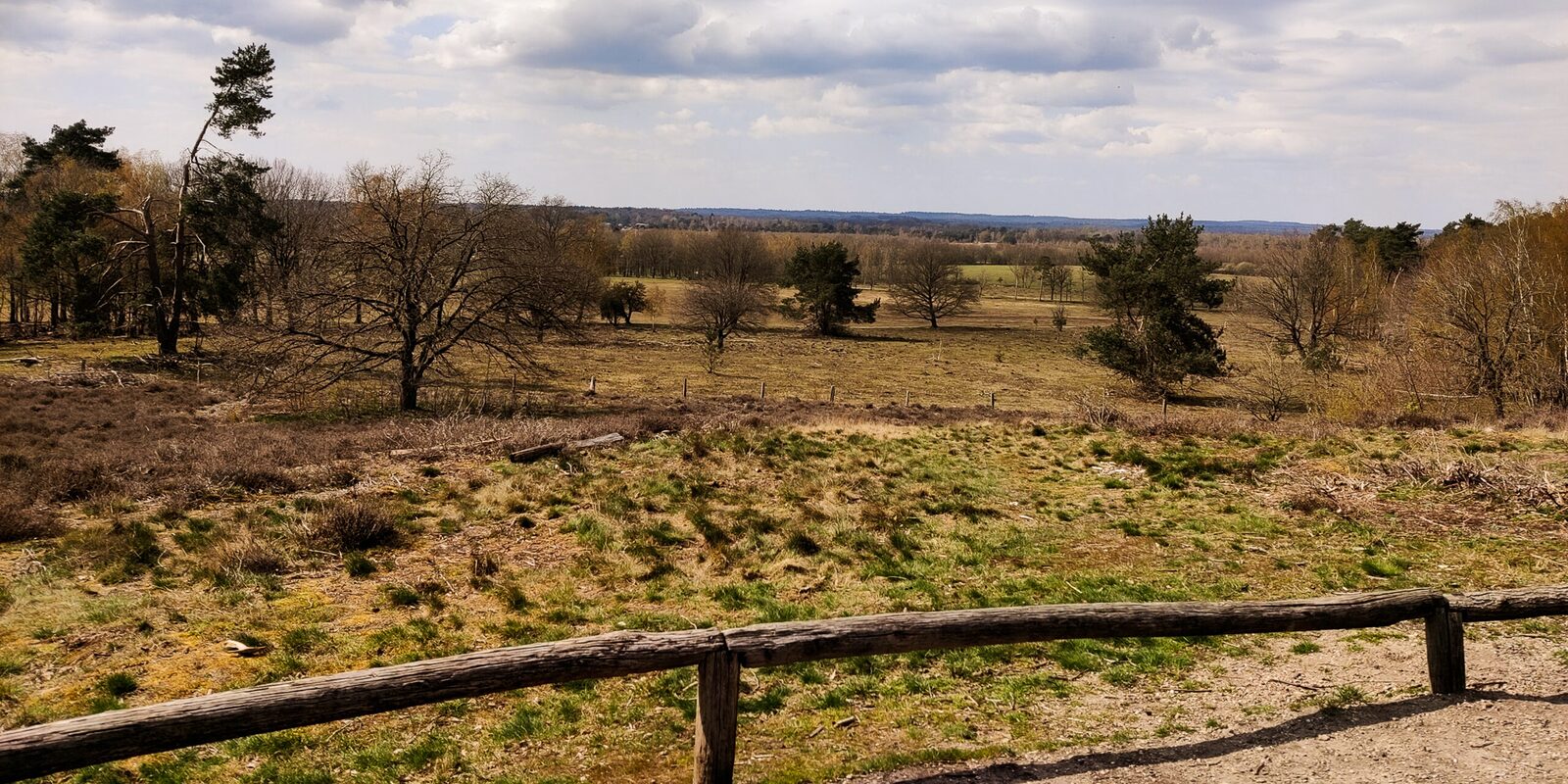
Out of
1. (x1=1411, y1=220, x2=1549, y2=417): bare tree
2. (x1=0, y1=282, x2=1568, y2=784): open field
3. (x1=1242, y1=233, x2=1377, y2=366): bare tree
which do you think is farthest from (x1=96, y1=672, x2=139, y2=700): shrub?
(x1=1242, y1=233, x2=1377, y2=366): bare tree

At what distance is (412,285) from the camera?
28078 mm

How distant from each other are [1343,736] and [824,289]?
70.0m

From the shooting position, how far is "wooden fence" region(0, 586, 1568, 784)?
173 inches

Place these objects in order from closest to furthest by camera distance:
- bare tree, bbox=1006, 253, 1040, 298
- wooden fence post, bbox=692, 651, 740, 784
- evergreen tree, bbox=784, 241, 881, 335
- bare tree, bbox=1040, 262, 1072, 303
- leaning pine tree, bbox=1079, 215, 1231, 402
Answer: wooden fence post, bbox=692, 651, 740, 784 < leaning pine tree, bbox=1079, 215, 1231, 402 < evergreen tree, bbox=784, 241, 881, 335 < bare tree, bbox=1040, 262, 1072, 303 < bare tree, bbox=1006, 253, 1040, 298

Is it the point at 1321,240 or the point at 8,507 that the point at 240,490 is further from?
the point at 1321,240

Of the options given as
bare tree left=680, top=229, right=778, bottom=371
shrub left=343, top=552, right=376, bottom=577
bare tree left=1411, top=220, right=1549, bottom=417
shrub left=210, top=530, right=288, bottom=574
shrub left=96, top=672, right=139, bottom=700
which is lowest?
shrub left=96, top=672, right=139, bottom=700

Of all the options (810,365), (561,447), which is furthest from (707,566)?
(810,365)

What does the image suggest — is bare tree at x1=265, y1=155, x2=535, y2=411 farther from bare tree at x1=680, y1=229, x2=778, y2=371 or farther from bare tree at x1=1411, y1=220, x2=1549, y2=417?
bare tree at x1=1411, y1=220, x2=1549, y2=417

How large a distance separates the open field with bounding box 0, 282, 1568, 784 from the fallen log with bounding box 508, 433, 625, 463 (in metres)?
0.66

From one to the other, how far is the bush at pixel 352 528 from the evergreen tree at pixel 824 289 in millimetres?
64027

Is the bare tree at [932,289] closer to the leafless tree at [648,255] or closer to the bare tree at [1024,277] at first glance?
the bare tree at [1024,277]

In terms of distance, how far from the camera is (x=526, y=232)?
110 ft

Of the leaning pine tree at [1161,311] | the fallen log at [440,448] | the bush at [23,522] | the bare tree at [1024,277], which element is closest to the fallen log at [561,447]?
the fallen log at [440,448]

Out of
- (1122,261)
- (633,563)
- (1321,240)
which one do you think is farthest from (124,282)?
(1321,240)
